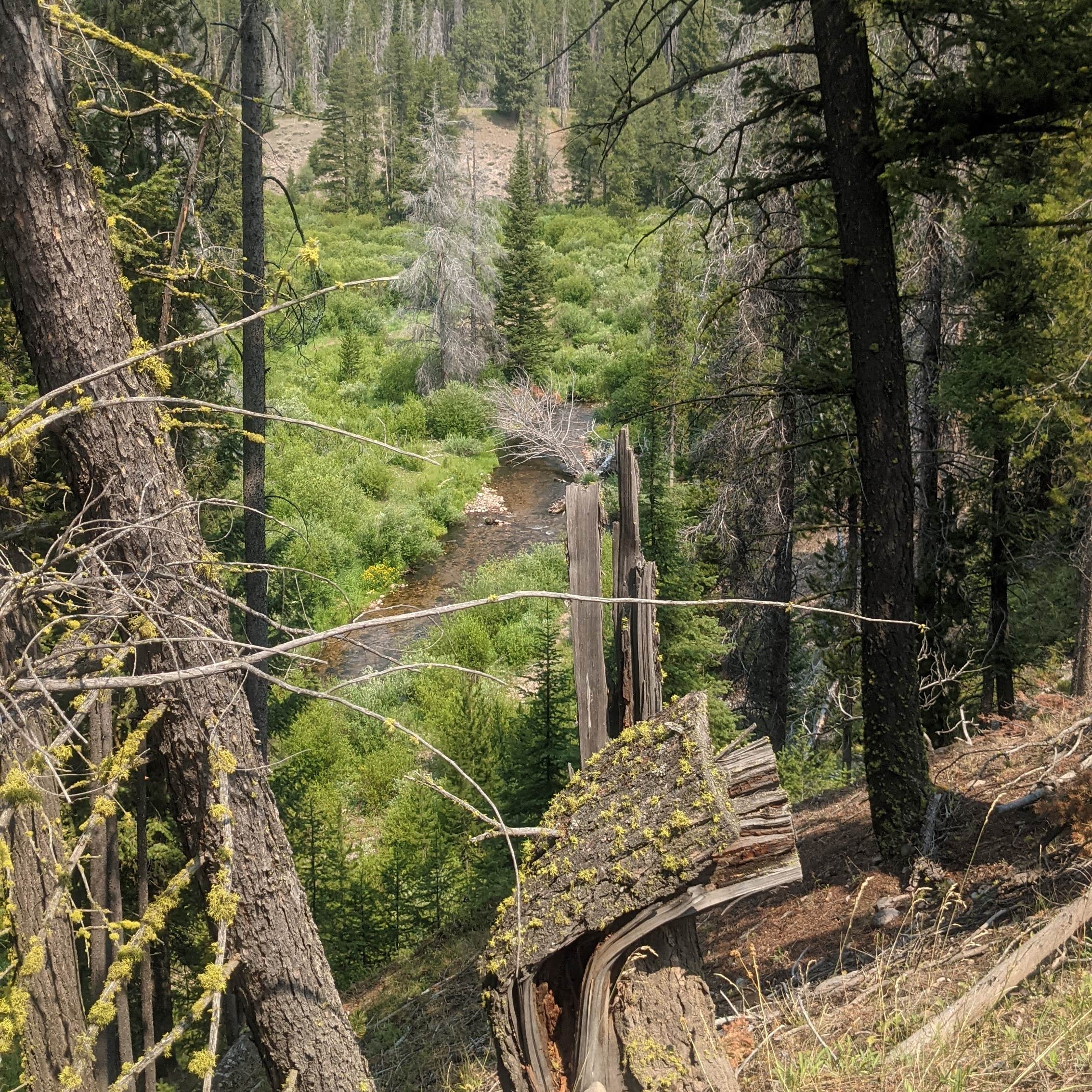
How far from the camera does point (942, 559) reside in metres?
10.3

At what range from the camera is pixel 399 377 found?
31.0 m

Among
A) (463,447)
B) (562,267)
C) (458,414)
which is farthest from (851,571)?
(562,267)

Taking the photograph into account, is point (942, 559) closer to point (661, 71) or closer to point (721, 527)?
point (721, 527)

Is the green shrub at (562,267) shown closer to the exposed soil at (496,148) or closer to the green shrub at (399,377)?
the green shrub at (399,377)

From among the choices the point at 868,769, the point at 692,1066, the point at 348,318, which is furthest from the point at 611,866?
the point at 348,318

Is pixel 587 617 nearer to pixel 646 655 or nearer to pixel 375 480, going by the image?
pixel 646 655

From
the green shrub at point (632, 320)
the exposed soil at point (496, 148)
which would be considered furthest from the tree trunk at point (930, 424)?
the exposed soil at point (496, 148)

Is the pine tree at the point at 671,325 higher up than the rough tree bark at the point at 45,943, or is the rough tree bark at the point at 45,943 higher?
the pine tree at the point at 671,325

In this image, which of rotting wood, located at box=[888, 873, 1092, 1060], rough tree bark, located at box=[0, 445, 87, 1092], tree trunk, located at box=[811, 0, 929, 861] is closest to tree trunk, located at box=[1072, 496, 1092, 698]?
tree trunk, located at box=[811, 0, 929, 861]

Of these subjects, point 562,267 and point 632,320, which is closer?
point 632,320

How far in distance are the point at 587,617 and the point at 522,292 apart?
2929 centimetres

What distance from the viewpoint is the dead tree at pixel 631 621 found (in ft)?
14.6

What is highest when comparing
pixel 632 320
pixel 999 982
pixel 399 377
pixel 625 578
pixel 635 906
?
pixel 632 320

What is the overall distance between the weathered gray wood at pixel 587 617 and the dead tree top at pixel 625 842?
0.84m
